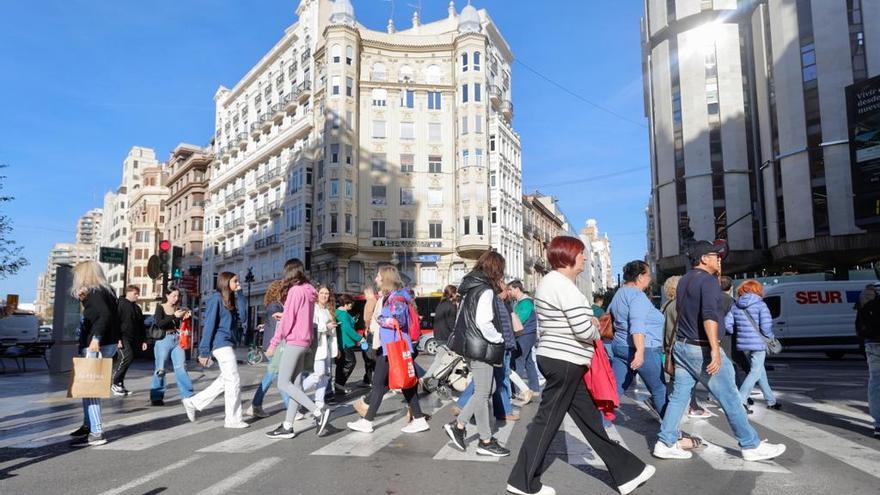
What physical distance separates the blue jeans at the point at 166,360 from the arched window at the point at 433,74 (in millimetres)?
41910

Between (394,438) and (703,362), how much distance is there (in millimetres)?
3137

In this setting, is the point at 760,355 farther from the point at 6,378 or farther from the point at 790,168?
the point at 790,168

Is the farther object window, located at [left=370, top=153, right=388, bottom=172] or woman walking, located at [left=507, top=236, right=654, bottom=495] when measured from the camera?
window, located at [left=370, top=153, right=388, bottom=172]

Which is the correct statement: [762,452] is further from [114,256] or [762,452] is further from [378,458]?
[114,256]

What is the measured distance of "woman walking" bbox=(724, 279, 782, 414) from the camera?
824cm

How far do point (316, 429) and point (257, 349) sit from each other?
649 inches

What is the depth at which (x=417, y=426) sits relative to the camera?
6965mm

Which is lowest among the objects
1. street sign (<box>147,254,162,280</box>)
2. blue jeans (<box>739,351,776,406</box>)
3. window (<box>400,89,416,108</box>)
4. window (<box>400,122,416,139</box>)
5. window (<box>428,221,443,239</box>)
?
blue jeans (<box>739,351,776,406</box>)

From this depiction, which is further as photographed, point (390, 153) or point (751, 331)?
point (390, 153)

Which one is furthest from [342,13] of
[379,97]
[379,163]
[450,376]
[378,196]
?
[450,376]

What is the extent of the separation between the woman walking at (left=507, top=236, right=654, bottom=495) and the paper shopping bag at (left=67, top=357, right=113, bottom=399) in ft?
13.6

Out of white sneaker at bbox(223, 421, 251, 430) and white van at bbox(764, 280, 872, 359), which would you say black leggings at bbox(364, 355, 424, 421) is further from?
white van at bbox(764, 280, 872, 359)

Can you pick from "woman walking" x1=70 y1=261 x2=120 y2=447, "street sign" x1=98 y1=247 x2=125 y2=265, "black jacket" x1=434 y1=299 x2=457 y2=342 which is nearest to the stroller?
"black jacket" x1=434 y1=299 x2=457 y2=342

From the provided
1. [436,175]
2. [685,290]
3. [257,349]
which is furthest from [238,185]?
[685,290]
